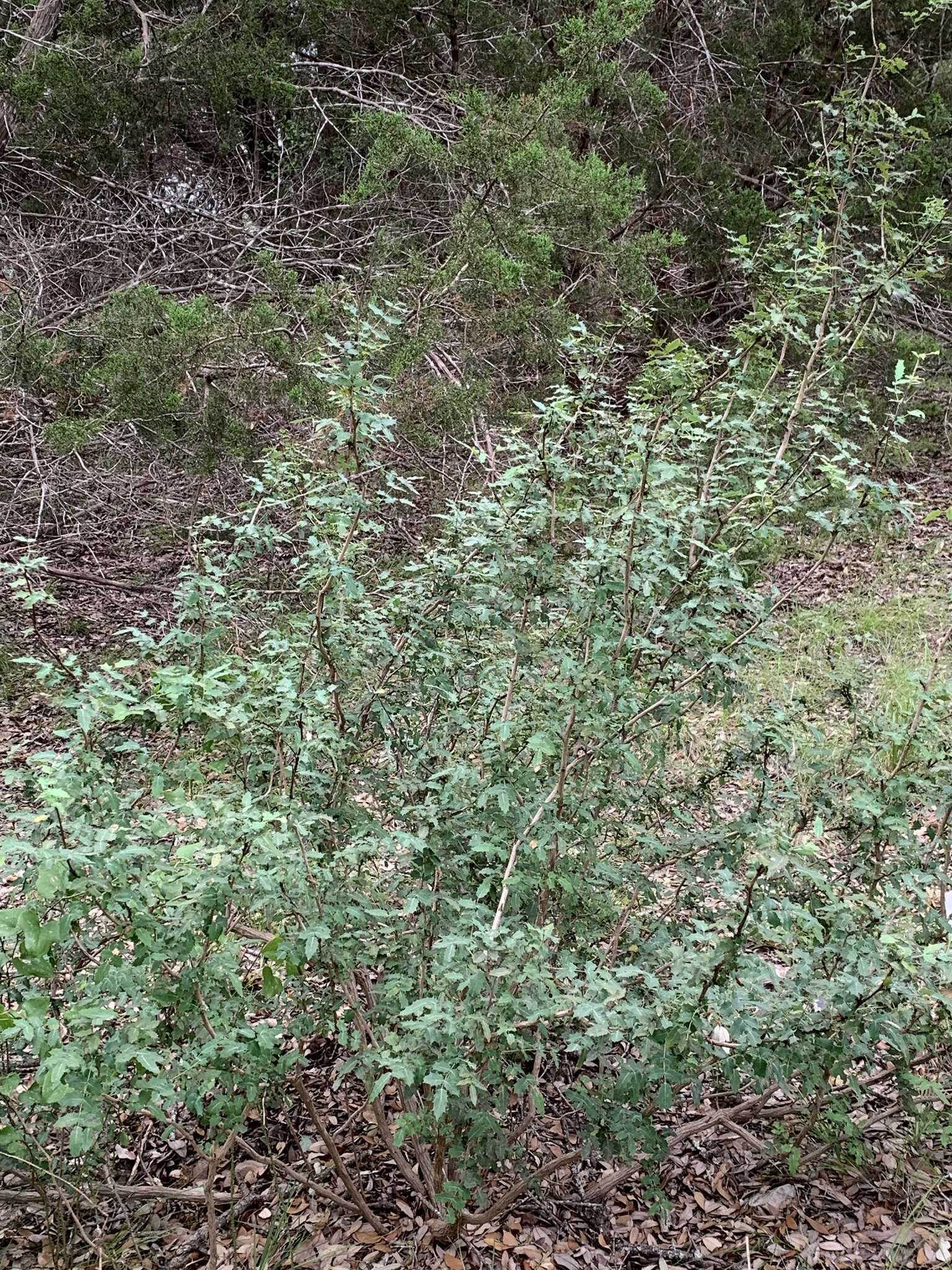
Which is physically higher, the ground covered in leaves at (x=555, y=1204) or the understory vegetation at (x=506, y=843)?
the understory vegetation at (x=506, y=843)

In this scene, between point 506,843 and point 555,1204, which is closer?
point 506,843

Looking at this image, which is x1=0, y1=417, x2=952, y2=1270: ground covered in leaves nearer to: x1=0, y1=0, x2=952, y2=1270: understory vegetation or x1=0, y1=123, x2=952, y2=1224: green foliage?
x1=0, y1=0, x2=952, y2=1270: understory vegetation

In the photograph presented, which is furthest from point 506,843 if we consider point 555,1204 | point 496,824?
point 555,1204

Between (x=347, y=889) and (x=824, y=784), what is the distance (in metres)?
1.13

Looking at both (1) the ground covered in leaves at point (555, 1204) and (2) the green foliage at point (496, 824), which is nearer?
(2) the green foliage at point (496, 824)

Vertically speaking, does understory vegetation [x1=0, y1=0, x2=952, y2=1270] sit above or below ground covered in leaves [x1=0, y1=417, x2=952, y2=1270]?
above

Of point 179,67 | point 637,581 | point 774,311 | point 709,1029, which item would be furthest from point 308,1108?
point 179,67

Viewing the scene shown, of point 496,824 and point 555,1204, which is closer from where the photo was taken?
point 496,824

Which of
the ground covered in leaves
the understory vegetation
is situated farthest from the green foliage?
the ground covered in leaves

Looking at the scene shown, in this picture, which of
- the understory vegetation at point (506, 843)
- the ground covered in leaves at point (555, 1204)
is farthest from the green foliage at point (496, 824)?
the ground covered in leaves at point (555, 1204)

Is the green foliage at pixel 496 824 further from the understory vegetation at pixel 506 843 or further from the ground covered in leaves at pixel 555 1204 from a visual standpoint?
the ground covered in leaves at pixel 555 1204

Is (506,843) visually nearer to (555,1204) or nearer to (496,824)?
(496,824)

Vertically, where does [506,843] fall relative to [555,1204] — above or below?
above

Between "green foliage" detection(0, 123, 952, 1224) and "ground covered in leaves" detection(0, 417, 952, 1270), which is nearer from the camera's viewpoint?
"green foliage" detection(0, 123, 952, 1224)
